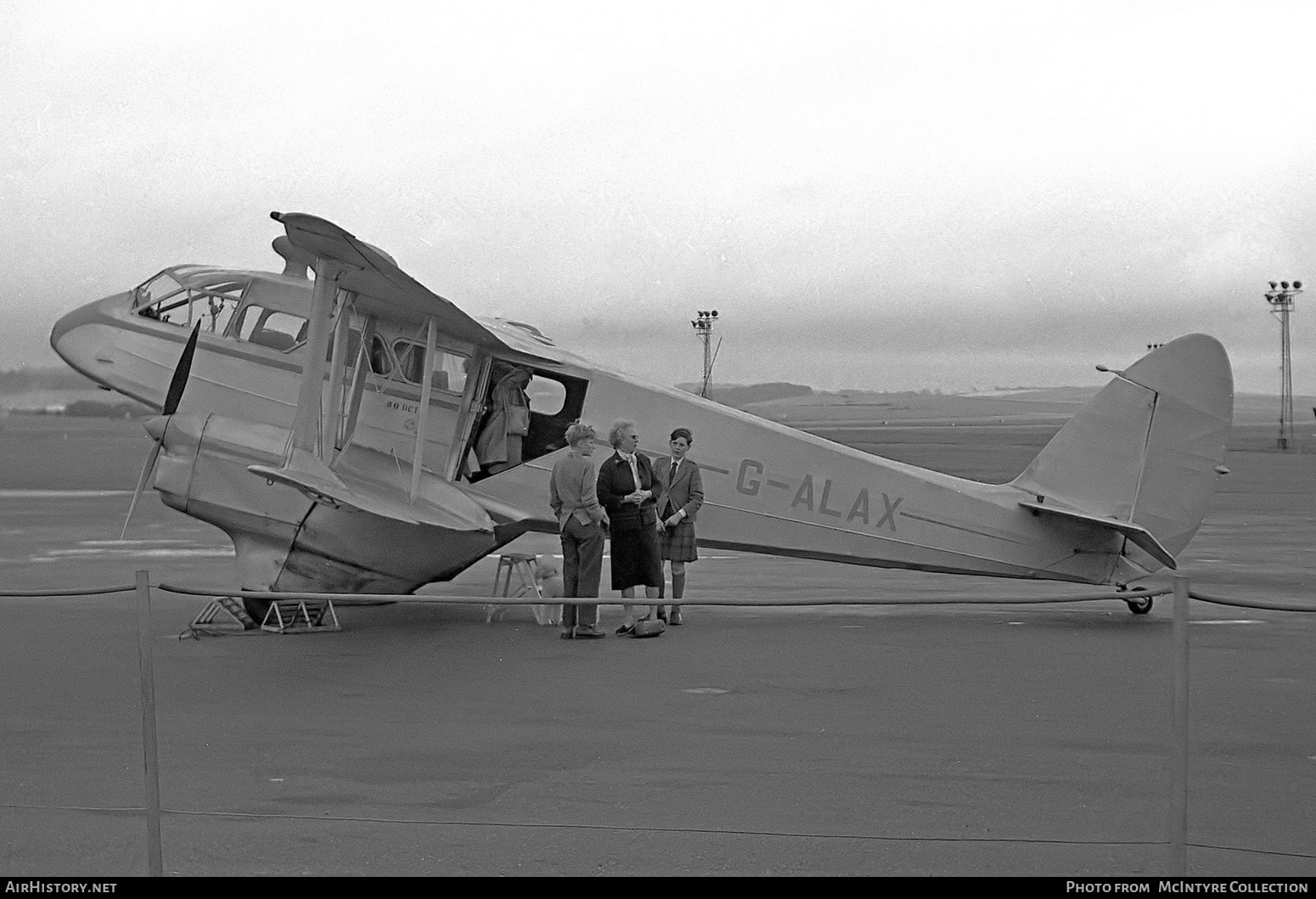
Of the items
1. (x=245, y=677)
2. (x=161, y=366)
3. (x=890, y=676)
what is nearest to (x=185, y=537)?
(x=161, y=366)

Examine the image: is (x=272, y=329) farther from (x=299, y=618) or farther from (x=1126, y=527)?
(x=1126, y=527)

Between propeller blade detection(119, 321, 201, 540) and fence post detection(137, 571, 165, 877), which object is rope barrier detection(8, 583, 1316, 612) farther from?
propeller blade detection(119, 321, 201, 540)

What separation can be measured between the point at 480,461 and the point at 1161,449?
21.3 ft

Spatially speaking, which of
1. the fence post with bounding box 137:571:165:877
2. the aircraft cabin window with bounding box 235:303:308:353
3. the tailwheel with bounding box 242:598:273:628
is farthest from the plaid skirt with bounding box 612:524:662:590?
the fence post with bounding box 137:571:165:877

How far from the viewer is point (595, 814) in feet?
19.3

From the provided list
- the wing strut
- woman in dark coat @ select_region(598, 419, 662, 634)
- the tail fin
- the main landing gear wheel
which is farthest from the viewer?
the main landing gear wheel

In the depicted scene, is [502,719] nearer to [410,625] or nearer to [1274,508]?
[410,625]

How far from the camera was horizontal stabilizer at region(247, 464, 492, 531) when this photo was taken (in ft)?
33.6

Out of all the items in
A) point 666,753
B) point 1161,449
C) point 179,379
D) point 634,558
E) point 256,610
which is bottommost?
point 666,753

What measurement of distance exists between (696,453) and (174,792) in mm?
6934

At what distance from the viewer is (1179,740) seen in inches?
199

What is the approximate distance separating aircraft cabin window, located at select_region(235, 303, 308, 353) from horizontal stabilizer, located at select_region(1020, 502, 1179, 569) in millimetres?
7207

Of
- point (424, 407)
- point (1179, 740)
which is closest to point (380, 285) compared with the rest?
point (424, 407)

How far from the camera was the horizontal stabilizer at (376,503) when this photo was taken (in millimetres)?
10250
